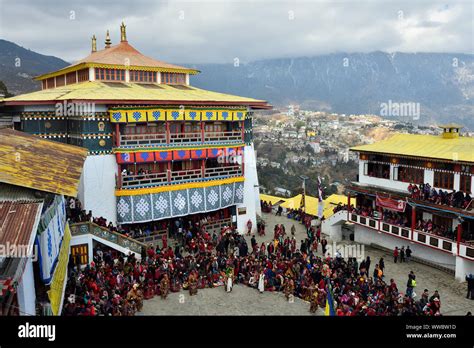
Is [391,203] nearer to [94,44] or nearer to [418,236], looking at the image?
[418,236]

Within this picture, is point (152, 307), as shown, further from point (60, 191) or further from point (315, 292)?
point (60, 191)

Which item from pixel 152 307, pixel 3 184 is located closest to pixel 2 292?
pixel 3 184

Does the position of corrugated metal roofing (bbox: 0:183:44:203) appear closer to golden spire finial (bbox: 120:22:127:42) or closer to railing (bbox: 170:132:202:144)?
railing (bbox: 170:132:202:144)

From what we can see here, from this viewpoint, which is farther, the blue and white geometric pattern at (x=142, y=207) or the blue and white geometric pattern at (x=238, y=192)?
the blue and white geometric pattern at (x=238, y=192)

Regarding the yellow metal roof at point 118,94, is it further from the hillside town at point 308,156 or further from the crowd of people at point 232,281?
the hillside town at point 308,156

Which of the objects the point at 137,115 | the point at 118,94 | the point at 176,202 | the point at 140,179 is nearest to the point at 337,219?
the point at 176,202

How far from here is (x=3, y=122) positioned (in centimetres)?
2795

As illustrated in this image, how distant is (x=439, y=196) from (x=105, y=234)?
1874 centimetres

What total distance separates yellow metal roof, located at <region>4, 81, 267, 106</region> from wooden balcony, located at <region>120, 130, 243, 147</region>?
2235 millimetres

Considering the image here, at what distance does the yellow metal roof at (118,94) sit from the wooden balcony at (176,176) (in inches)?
183

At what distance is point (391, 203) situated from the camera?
93.4 feet

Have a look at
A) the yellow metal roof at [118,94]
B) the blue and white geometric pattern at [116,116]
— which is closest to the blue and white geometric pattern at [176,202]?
the blue and white geometric pattern at [116,116]

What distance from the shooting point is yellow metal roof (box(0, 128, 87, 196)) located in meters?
11.5

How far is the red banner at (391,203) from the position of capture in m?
27.6
